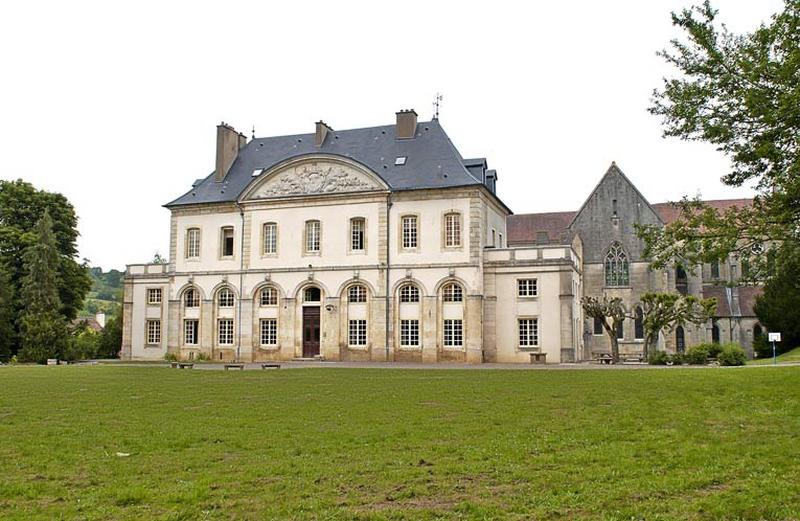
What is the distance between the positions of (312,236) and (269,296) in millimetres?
4255

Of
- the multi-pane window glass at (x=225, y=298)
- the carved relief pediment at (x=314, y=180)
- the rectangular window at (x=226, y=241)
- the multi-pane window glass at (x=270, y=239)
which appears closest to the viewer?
the carved relief pediment at (x=314, y=180)

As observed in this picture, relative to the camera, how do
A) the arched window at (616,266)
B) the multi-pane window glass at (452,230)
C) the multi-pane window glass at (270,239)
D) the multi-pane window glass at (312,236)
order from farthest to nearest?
the arched window at (616,266) < the multi-pane window glass at (270,239) < the multi-pane window glass at (312,236) < the multi-pane window glass at (452,230)

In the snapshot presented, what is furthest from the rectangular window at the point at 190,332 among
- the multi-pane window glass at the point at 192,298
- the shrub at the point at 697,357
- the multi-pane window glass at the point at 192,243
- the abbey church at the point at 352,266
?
the shrub at the point at 697,357

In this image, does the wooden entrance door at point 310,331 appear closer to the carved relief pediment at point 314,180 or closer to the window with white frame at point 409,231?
the window with white frame at point 409,231

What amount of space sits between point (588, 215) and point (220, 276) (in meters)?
26.8

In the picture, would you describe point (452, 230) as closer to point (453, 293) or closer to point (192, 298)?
point (453, 293)

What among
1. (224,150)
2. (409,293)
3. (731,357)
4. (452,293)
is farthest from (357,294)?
(731,357)

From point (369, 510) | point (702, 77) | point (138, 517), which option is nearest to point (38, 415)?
point (138, 517)

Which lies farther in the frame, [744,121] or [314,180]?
[314,180]

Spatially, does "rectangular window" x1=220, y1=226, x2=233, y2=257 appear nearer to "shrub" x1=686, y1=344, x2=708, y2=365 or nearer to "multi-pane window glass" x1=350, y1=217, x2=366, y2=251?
"multi-pane window glass" x1=350, y1=217, x2=366, y2=251

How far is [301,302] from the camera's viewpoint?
44.2m

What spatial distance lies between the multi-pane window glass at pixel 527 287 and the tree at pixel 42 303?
24.5m

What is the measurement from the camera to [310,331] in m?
44.1

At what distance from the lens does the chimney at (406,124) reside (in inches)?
1804
